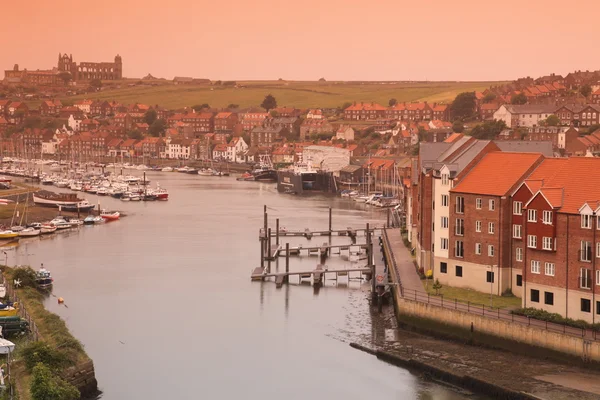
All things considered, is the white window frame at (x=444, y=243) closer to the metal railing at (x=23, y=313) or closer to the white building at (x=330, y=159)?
the metal railing at (x=23, y=313)

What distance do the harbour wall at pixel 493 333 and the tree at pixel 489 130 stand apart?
64726 mm

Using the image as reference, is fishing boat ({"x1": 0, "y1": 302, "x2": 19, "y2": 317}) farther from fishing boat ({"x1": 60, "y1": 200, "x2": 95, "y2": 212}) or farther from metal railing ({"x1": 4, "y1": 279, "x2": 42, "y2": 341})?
fishing boat ({"x1": 60, "y1": 200, "x2": 95, "y2": 212})

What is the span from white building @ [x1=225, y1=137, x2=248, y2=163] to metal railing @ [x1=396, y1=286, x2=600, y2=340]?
340 ft

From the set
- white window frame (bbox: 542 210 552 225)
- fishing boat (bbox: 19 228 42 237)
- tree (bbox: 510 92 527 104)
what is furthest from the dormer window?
tree (bbox: 510 92 527 104)

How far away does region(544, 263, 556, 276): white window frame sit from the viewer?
28094 millimetres

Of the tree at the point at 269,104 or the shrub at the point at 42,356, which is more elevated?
the tree at the point at 269,104

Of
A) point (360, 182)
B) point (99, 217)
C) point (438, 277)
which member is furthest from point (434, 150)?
point (360, 182)

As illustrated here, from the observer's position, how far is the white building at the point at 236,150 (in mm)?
135875

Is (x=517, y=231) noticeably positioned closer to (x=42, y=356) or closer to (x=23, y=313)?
(x=42, y=356)

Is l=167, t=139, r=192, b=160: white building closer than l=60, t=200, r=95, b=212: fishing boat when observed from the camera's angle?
No

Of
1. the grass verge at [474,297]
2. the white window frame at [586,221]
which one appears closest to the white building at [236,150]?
the grass verge at [474,297]

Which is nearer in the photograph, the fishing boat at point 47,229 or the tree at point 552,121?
the fishing boat at point 47,229

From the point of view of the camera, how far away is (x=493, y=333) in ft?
91.2

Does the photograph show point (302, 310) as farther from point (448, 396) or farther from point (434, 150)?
point (448, 396)
